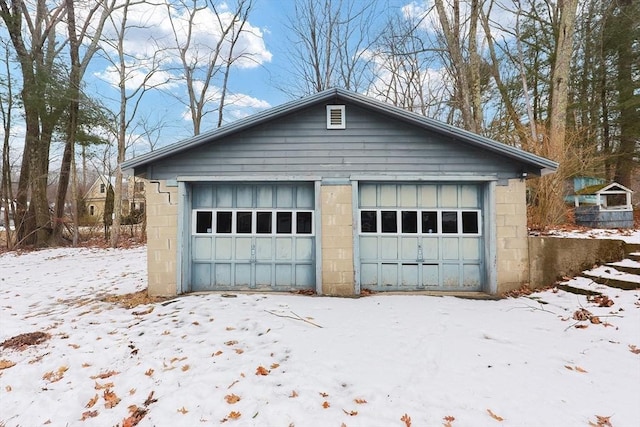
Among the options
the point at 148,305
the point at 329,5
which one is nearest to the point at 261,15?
the point at 329,5

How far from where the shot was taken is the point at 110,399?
2895 mm

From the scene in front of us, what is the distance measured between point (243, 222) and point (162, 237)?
1.59 m

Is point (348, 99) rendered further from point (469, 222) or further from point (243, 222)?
point (469, 222)

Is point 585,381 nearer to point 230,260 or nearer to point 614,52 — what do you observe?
point 230,260

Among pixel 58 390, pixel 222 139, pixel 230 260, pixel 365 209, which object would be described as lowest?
pixel 58 390

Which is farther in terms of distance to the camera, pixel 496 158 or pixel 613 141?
pixel 613 141

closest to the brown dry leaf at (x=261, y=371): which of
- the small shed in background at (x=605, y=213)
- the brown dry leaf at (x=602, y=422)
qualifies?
the brown dry leaf at (x=602, y=422)

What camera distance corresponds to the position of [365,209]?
6.25 meters

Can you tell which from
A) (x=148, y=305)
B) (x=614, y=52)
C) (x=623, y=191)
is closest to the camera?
(x=148, y=305)

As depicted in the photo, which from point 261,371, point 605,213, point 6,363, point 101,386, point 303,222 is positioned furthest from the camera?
point 605,213

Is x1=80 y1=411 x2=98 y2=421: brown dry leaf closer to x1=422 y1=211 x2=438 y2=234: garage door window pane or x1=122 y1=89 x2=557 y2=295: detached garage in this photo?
x1=122 y1=89 x2=557 y2=295: detached garage

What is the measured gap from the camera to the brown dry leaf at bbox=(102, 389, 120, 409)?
2.82 metres

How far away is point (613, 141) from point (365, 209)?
15.1 m

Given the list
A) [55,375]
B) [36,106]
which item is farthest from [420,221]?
[36,106]
